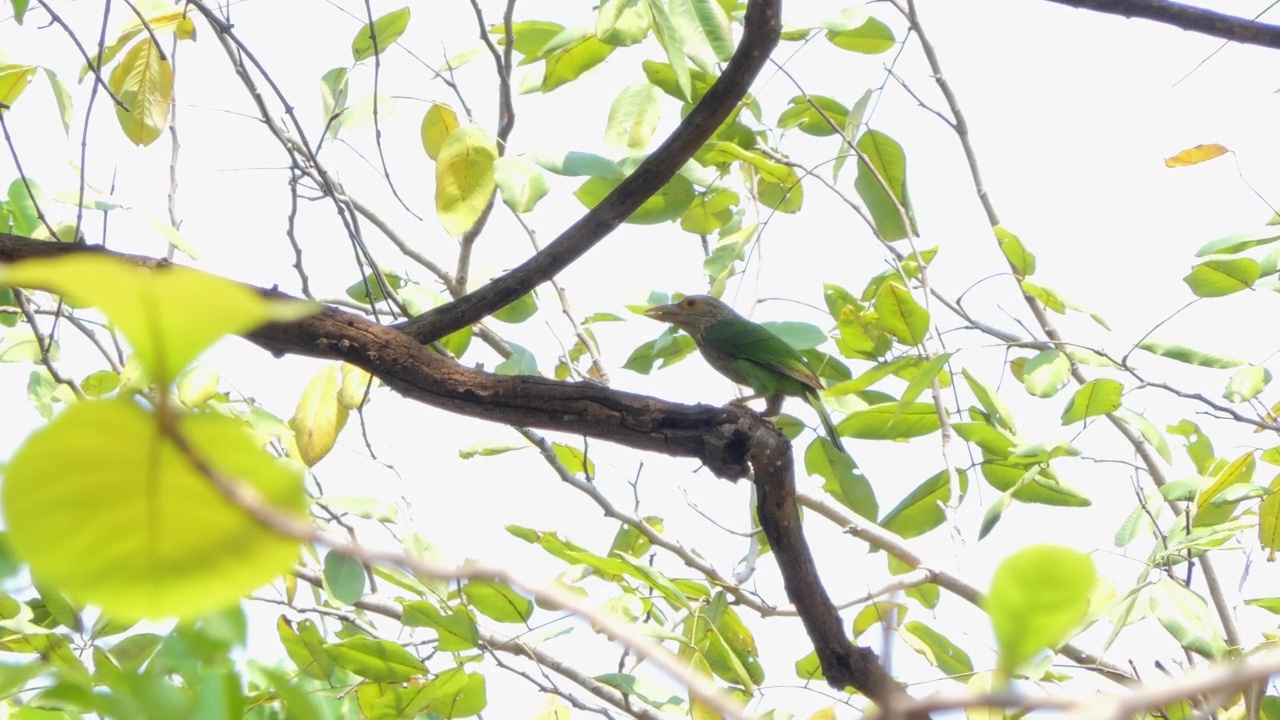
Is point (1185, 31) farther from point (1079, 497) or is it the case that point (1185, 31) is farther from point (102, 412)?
point (102, 412)

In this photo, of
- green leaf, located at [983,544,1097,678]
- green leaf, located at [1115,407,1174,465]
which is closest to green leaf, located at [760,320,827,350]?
green leaf, located at [1115,407,1174,465]

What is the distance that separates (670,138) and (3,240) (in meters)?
1.54

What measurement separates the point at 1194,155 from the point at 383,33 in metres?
2.45

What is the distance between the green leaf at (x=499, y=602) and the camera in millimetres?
2578

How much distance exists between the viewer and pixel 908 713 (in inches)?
15.3

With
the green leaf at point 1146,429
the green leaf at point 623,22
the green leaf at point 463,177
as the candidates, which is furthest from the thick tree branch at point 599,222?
the green leaf at point 1146,429

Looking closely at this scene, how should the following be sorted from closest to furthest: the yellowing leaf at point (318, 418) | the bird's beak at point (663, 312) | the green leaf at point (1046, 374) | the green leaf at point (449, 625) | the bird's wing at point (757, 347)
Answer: the green leaf at point (449, 625), the green leaf at point (1046, 374), the yellowing leaf at point (318, 418), the bird's wing at point (757, 347), the bird's beak at point (663, 312)

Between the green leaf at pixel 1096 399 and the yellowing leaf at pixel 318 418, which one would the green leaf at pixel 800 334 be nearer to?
the green leaf at pixel 1096 399

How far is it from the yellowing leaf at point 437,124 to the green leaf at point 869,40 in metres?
1.29

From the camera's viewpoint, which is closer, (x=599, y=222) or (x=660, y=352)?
(x=599, y=222)

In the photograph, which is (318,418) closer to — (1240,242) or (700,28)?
(700,28)

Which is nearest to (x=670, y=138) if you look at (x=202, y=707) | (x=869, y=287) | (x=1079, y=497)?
(x=869, y=287)

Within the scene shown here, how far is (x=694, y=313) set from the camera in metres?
4.45

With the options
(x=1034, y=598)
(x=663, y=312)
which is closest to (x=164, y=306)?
(x=1034, y=598)
